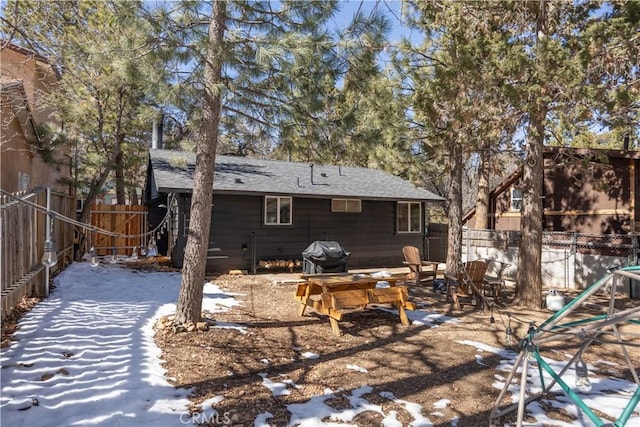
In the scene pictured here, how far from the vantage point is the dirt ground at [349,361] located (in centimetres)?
356

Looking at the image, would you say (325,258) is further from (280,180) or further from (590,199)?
(590,199)

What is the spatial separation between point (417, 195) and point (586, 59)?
887 centimetres

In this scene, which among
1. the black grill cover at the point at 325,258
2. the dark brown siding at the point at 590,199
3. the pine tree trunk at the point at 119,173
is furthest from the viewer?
the pine tree trunk at the point at 119,173

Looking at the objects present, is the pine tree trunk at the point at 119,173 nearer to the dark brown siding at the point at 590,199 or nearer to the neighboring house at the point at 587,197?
the neighboring house at the point at 587,197

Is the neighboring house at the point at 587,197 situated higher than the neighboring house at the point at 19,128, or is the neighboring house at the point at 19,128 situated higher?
the neighboring house at the point at 19,128

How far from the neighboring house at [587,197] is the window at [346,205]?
5.01 meters

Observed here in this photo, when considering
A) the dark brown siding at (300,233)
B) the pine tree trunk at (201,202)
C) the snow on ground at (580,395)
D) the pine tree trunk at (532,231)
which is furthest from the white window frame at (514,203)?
the pine tree trunk at (201,202)

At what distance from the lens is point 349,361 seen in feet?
15.3

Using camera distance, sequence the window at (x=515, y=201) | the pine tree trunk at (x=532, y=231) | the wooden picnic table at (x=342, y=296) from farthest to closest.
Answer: the window at (x=515, y=201) → the pine tree trunk at (x=532, y=231) → the wooden picnic table at (x=342, y=296)

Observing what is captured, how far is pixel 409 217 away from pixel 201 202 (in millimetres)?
10871

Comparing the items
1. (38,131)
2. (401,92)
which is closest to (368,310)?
(401,92)

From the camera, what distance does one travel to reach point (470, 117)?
7.74 metres

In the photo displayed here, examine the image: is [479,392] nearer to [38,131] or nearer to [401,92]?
[401,92]

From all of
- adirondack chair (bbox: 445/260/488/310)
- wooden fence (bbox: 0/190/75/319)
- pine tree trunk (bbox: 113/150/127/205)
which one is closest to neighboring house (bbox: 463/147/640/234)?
adirondack chair (bbox: 445/260/488/310)
